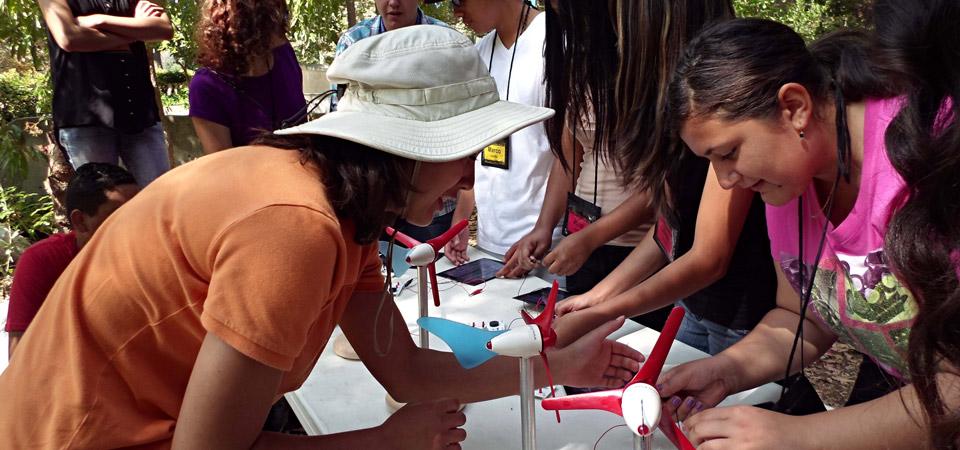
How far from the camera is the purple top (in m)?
2.69

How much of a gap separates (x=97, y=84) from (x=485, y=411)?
2.28 m

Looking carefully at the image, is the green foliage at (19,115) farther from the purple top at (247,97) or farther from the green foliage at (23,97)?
the purple top at (247,97)

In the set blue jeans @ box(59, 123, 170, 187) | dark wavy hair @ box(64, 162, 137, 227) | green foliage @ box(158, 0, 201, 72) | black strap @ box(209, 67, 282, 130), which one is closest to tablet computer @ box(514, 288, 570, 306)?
dark wavy hair @ box(64, 162, 137, 227)

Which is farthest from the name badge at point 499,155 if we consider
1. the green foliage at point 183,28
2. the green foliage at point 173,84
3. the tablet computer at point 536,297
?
the green foliage at point 173,84

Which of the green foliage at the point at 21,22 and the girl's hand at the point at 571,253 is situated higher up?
the green foliage at the point at 21,22

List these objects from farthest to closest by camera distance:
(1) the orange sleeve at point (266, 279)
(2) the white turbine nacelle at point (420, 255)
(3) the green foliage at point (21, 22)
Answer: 1. (3) the green foliage at point (21, 22)
2. (2) the white turbine nacelle at point (420, 255)
3. (1) the orange sleeve at point (266, 279)

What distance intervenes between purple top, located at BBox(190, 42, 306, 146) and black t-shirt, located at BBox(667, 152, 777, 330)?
4.78 ft

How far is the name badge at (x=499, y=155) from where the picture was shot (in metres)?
2.37

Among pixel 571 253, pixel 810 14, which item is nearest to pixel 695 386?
pixel 571 253

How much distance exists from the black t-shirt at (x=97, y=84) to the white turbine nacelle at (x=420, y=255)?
1.99 metres

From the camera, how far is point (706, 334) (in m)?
1.74

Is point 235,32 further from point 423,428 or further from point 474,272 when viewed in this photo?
point 423,428

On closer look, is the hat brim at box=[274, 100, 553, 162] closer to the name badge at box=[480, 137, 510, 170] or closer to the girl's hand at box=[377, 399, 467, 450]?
the girl's hand at box=[377, 399, 467, 450]

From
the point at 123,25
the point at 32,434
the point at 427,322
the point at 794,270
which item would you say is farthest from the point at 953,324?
the point at 123,25
